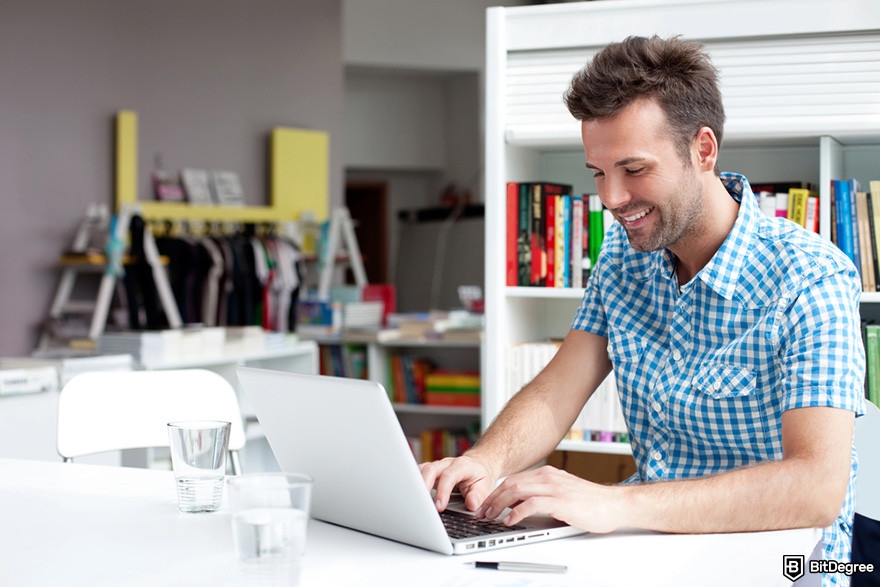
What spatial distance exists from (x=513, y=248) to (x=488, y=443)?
1.20 m

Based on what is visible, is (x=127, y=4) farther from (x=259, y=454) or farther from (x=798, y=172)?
(x=798, y=172)

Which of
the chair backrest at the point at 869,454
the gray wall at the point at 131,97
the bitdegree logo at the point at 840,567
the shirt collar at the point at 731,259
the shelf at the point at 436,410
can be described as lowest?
the shelf at the point at 436,410

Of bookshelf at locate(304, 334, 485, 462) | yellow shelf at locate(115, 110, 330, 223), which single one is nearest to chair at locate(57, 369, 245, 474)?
bookshelf at locate(304, 334, 485, 462)

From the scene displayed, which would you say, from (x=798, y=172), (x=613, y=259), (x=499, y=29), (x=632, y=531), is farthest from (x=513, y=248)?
(x=632, y=531)

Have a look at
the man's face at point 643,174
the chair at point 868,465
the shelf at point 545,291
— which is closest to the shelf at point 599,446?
the shelf at point 545,291

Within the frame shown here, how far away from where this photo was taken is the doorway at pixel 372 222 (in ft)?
32.8

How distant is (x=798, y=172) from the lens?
8.97 ft

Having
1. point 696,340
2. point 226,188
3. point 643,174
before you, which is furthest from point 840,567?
point 226,188

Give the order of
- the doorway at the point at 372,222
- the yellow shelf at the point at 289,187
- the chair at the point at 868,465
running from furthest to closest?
the doorway at the point at 372,222, the yellow shelf at the point at 289,187, the chair at the point at 868,465

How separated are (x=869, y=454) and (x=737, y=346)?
1.60ft

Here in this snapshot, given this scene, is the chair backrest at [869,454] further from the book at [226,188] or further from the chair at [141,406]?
the book at [226,188]

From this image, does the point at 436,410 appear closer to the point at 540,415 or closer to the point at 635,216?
the point at 540,415

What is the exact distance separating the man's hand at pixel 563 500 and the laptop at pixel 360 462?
0.03 meters

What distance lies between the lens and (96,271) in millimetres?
5480
